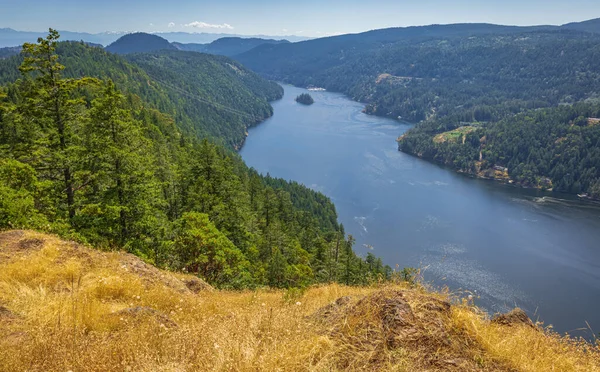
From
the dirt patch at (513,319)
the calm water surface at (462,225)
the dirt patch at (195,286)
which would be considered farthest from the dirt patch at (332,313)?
the calm water surface at (462,225)

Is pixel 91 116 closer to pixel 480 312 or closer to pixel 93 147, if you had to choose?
pixel 93 147

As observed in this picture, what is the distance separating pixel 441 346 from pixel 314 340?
5.99 ft

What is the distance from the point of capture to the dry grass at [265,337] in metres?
4.39

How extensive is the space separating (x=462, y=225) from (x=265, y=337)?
287 feet

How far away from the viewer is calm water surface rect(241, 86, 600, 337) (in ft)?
192

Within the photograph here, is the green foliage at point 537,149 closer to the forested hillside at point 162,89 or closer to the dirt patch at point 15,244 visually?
the forested hillside at point 162,89

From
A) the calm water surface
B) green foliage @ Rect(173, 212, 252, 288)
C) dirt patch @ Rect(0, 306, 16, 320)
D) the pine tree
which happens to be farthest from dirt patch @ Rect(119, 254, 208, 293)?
the calm water surface

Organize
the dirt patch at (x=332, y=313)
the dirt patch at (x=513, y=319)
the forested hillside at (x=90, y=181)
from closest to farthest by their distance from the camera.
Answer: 1. the dirt patch at (x=332, y=313)
2. the dirt patch at (x=513, y=319)
3. the forested hillside at (x=90, y=181)

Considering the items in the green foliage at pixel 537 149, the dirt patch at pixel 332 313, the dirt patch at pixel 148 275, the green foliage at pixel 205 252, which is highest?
the dirt patch at pixel 332 313

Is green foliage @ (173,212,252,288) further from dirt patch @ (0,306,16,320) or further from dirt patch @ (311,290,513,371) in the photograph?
dirt patch @ (311,290,513,371)

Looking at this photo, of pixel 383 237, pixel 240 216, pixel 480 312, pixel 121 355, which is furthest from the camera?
pixel 383 237

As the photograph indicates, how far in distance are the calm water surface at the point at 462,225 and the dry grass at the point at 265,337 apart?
3076cm

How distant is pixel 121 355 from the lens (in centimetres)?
456

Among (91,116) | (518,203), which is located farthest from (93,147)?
(518,203)
